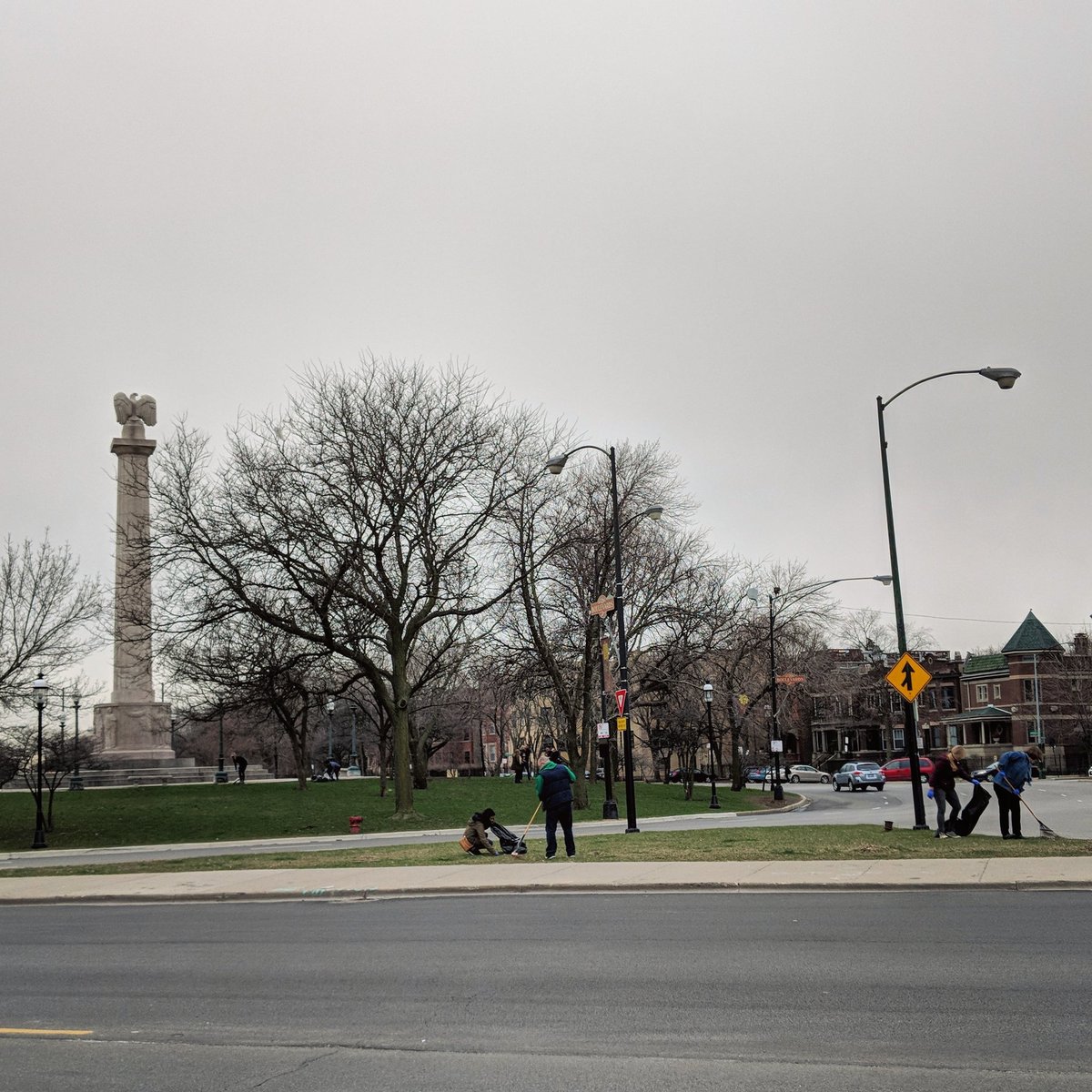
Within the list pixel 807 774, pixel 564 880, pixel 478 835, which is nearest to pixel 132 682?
pixel 478 835

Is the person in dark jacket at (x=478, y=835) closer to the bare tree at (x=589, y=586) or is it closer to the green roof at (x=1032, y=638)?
the bare tree at (x=589, y=586)

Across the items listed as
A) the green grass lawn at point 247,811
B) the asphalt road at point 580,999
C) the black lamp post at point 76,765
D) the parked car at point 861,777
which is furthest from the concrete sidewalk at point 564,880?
the parked car at point 861,777

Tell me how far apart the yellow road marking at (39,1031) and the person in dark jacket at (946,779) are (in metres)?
15.3

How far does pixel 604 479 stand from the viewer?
43.6m

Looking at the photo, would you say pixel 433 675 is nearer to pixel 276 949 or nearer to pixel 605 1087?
pixel 276 949

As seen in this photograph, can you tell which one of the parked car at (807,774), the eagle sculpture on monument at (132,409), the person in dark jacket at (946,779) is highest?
the eagle sculpture on monument at (132,409)

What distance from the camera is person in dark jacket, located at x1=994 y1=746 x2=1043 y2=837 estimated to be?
62.3 ft

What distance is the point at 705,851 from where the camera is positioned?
62.5 ft

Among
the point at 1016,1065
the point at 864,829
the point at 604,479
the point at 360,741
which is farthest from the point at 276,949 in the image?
the point at 360,741

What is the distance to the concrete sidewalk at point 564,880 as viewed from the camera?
14469 mm

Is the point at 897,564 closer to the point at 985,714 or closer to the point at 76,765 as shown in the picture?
the point at 76,765

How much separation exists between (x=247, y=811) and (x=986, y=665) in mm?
81475

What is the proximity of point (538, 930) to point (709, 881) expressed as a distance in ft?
12.9

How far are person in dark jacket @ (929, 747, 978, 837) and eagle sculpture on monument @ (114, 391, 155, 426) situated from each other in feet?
134
